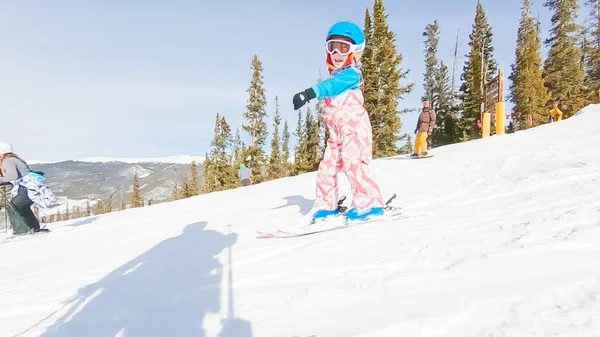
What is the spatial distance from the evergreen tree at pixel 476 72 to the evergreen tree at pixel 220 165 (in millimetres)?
25115

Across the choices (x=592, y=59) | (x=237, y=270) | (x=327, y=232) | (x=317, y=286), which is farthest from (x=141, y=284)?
(x=592, y=59)

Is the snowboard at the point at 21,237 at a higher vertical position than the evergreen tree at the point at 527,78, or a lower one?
lower

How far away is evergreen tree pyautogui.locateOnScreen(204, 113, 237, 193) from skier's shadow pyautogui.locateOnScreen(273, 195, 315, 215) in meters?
34.0

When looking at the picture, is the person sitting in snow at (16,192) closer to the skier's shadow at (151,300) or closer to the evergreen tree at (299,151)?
the skier's shadow at (151,300)

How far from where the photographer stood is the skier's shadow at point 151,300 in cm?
213

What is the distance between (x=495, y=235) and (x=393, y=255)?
27.8 inches

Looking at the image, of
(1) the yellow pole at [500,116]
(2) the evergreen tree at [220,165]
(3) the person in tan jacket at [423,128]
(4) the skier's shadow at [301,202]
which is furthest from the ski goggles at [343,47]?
(2) the evergreen tree at [220,165]

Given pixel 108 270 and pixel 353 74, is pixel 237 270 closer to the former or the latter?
pixel 108 270

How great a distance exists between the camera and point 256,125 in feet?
123

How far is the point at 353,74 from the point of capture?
14.2 feet

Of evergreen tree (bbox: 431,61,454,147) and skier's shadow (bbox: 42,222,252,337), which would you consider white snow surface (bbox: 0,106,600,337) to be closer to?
skier's shadow (bbox: 42,222,252,337)

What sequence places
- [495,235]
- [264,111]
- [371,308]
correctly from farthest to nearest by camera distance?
[264,111], [495,235], [371,308]

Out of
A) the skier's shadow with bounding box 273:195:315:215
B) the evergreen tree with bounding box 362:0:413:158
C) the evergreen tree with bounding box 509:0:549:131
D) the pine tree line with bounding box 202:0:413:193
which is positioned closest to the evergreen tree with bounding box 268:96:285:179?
the pine tree line with bounding box 202:0:413:193

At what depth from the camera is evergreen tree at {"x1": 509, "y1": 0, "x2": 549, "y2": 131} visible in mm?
39094
